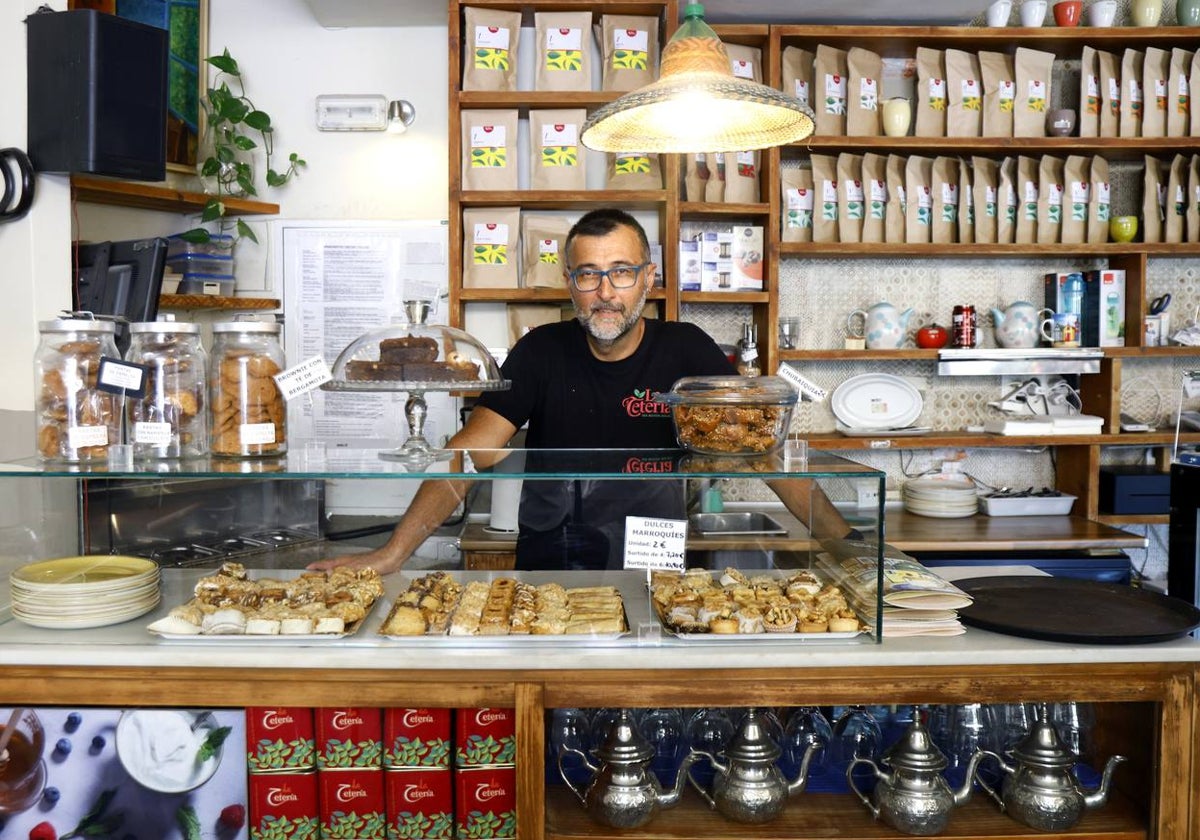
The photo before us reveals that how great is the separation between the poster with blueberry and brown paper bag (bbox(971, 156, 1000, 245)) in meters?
3.41

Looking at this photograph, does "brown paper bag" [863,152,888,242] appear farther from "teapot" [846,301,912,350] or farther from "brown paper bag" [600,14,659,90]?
"brown paper bag" [600,14,659,90]

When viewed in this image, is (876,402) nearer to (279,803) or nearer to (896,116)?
(896,116)

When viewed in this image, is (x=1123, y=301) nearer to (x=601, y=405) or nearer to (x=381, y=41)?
(x=601, y=405)

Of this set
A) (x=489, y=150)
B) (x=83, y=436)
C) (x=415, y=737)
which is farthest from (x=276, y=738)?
(x=489, y=150)

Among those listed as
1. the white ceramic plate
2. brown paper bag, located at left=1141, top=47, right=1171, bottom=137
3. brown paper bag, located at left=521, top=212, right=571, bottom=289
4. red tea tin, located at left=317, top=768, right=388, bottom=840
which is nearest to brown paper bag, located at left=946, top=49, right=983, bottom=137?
brown paper bag, located at left=1141, top=47, right=1171, bottom=137

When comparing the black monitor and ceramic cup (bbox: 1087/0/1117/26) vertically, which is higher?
ceramic cup (bbox: 1087/0/1117/26)

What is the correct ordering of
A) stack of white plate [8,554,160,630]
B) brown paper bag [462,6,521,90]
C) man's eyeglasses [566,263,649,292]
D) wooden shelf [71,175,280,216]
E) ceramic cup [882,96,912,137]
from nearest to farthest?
stack of white plate [8,554,160,630], man's eyeglasses [566,263,649,292], wooden shelf [71,175,280,216], brown paper bag [462,6,521,90], ceramic cup [882,96,912,137]

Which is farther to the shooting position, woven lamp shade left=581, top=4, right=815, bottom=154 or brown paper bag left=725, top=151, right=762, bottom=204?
brown paper bag left=725, top=151, right=762, bottom=204

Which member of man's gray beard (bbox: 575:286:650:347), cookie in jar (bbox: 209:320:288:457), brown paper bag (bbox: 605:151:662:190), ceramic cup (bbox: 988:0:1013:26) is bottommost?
cookie in jar (bbox: 209:320:288:457)

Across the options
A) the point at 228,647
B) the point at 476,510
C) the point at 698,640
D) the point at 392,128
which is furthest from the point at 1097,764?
the point at 392,128

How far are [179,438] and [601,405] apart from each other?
4.02ft

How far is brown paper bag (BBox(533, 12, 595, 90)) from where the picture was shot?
3705 millimetres

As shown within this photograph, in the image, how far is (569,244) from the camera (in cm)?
263

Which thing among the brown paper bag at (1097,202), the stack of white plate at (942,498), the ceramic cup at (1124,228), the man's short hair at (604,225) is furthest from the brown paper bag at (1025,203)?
the man's short hair at (604,225)
